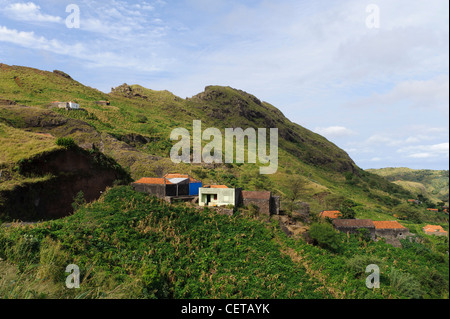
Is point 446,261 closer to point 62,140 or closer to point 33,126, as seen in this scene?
point 62,140

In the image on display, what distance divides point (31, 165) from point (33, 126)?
2137 cm

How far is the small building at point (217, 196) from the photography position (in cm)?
2131

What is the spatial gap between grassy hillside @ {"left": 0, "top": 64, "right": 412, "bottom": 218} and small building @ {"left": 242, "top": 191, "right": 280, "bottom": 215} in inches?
458

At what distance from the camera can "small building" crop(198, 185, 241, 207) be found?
21.3 m

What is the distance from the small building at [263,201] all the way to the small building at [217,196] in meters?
1.69

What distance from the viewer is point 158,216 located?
654 inches

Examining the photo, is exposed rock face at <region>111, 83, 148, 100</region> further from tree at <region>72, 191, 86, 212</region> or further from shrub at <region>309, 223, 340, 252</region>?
shrub at <region>309, 223, 340, 252</region>

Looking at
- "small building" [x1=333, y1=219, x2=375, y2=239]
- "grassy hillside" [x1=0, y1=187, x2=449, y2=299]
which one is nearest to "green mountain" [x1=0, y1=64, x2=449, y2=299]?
"grassy hillside" [x1=0, y1=187, x2=449, y2=299]

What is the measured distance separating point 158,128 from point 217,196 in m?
42.4

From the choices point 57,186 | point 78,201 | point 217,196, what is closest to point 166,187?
point 217,196

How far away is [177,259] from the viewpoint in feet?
44.6

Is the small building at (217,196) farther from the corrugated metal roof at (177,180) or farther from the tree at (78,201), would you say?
the tree at (78,201)

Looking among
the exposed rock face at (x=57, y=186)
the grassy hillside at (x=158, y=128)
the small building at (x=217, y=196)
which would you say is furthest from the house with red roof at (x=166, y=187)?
the grassy hillside at (x=158, y=128)
